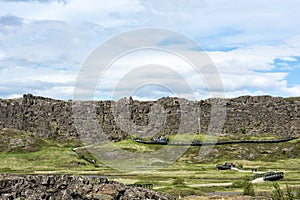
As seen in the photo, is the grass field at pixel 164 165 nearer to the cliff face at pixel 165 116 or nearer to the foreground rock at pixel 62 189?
the cliff face at pixel 165 116

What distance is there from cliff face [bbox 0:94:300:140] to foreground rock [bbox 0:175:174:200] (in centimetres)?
9907

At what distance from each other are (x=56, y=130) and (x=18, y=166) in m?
34.5

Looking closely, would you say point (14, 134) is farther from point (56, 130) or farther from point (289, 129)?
point (289, 129)

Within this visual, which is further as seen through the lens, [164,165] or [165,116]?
[165,116]

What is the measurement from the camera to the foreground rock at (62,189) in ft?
103

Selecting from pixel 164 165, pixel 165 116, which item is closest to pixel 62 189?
pixel 164 165

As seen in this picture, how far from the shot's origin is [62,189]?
32.2 m

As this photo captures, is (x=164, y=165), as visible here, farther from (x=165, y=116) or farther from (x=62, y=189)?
(x=62, y=189)

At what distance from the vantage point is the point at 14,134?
122 meters

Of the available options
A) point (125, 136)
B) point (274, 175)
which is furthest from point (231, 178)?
point (125, 136)

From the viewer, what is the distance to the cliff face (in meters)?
134

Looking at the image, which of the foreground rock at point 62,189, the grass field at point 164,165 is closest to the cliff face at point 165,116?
the grass field at point 164,165

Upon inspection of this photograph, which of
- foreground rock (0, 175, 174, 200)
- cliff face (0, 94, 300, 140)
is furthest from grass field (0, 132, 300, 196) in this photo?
foreground rock (0, 175, 174, 200)

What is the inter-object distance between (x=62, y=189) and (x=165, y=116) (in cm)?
10936
